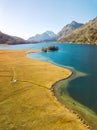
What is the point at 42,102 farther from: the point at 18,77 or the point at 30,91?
the point at 18,77

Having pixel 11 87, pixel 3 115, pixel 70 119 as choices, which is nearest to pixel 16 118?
pixel 3 115

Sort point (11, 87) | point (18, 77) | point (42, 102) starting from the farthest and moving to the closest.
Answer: point (18, 77)
point (11, 87)
point (42, 102)

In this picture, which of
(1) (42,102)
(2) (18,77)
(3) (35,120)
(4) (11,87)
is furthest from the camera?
(2) (18,77)

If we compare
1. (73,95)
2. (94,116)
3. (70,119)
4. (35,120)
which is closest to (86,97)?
(73,95)

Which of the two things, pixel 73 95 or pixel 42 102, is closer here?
pixel 42 102

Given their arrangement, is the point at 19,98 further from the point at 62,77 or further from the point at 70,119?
the point at 62,77

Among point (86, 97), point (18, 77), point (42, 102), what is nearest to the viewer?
point (42, 102)

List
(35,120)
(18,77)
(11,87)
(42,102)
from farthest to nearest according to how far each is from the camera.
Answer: (18,77) < (11,87) < (42,102) < (35,120)

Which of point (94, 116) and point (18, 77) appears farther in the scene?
point (18, 77)
